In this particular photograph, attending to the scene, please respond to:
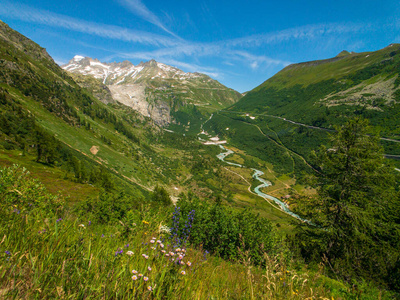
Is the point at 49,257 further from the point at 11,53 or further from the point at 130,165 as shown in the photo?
the point at 11,53

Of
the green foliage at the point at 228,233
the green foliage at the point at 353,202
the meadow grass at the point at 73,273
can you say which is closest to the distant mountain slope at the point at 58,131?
the green foliage at the point at 228,233

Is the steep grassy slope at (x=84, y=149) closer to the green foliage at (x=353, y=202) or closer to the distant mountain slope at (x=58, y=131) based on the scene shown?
the distant mountain slope at (x=58, y=131)

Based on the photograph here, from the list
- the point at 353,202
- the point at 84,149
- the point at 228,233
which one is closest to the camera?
the point at 228,233

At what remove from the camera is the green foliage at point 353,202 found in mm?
14133

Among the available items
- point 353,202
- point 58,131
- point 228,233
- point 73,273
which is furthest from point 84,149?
point 73,273

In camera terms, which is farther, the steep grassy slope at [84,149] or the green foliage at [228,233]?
the steep grassy slope at [84,149]

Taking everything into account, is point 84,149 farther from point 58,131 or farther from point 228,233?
point 228,233

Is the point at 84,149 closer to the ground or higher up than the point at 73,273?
closer to the ground

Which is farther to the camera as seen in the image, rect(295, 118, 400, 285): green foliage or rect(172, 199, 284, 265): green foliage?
rect(295, 118, 400, 285): green foliage

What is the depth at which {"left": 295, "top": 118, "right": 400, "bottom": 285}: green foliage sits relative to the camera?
1413 centimetres

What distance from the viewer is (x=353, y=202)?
50.0ft

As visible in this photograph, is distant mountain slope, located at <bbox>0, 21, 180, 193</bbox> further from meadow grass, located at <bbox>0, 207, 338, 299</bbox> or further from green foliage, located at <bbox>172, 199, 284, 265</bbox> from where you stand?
meadow grass, located at <bbox>0, 207, 338, 299</bbox>

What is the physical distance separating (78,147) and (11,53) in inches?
4545

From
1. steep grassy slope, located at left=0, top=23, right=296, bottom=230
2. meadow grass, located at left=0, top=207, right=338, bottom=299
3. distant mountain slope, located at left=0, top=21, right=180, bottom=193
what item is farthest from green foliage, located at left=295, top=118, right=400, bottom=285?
distant mountain slope, located at left=0, top=21, right=180, bottom=193
